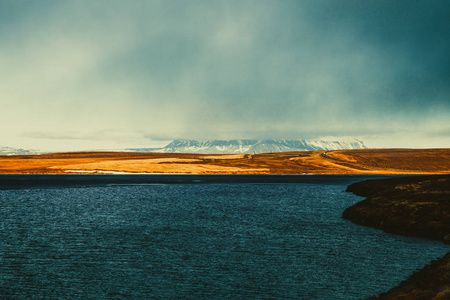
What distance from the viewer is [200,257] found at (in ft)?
82.0

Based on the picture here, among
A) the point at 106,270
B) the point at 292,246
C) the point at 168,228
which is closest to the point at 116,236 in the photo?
the point at 168,228

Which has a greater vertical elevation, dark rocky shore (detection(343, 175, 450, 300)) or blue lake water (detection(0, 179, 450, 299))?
dark rocky shore (detection(343, 175, 450, 300))

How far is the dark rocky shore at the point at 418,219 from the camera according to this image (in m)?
16.3

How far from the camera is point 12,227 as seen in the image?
119ft

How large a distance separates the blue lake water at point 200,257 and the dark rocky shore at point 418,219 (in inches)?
65.6

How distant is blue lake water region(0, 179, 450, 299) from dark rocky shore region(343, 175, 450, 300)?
1665mm

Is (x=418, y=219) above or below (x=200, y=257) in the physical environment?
above

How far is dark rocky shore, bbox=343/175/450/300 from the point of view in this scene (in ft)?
53.6

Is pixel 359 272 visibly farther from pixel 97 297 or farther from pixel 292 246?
pixel 97 297

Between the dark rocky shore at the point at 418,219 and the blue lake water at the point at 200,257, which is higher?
the dark rocky shore at the point at 418,219

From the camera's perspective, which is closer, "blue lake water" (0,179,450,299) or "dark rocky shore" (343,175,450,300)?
"dark rocky shore" (343,175,450,300)

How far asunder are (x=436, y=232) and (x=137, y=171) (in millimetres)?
172564

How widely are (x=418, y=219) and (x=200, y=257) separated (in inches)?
845

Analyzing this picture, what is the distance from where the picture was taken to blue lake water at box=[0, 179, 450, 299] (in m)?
18.7
